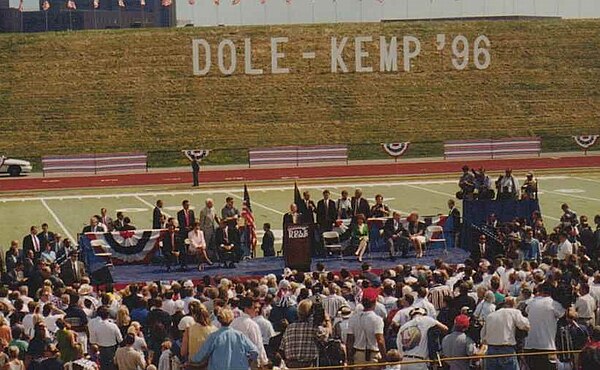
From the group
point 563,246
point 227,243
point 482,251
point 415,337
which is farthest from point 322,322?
point 227,243

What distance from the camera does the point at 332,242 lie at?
2658 cm

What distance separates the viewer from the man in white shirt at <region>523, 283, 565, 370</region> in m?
14.7

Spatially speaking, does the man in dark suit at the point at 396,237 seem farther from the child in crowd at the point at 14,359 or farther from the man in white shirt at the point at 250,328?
the child in crowd at the point at 14,359

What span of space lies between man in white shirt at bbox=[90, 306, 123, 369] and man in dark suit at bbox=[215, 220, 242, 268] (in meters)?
10.6

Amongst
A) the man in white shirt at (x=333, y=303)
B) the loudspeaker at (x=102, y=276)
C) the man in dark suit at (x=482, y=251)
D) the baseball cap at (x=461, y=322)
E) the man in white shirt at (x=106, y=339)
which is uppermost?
the baseball cap at (x=461, y=322)

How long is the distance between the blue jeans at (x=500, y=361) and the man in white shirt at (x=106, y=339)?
454cm

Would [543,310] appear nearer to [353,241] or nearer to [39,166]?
[353,241]

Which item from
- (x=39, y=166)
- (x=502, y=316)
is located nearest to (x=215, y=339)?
(x=502, y=316)

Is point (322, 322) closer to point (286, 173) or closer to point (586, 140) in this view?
point (286, 173)

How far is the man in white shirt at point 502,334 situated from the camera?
1412 centimetres

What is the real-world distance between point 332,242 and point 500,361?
1260cm

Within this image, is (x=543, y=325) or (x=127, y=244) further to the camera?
(x=127, y=244)

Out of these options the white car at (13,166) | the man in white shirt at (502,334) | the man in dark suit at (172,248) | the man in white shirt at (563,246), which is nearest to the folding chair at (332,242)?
the man in dark suit at (172,248)

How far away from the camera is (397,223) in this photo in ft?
87.1
